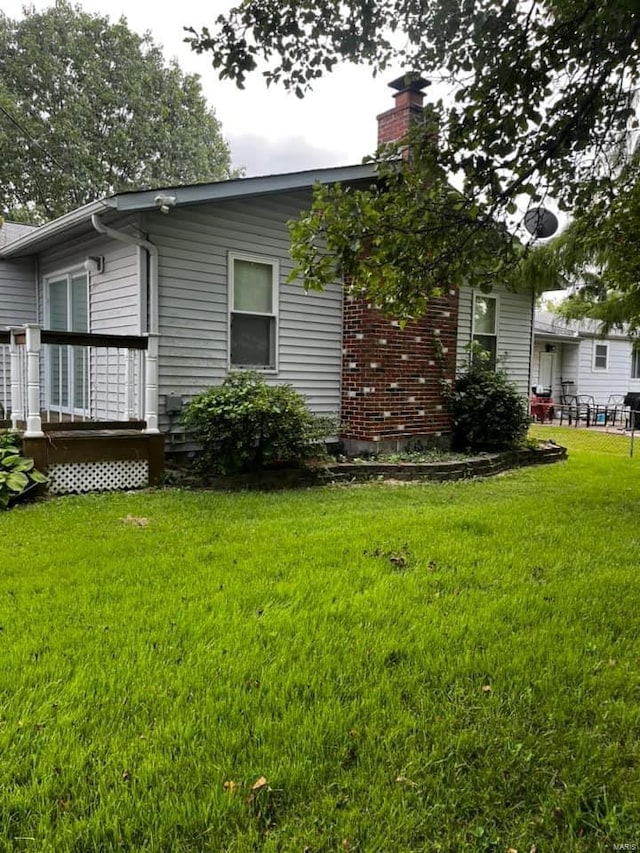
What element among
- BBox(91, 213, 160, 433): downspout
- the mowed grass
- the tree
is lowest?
the mowed grass

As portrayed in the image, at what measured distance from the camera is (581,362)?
66.3 feet

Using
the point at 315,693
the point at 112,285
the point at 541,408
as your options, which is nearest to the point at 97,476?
the point at 112,285

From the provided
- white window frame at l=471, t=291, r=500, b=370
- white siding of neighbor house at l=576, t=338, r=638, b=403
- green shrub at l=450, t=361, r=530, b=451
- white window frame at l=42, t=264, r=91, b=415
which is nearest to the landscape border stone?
green shrub at l=450, t=361, r=530, b=451

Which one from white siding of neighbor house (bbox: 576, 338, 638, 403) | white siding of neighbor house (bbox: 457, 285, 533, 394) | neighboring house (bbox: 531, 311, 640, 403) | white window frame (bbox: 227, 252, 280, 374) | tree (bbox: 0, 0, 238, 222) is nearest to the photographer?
white window frame (bbox: 227, 252, 280, 374)

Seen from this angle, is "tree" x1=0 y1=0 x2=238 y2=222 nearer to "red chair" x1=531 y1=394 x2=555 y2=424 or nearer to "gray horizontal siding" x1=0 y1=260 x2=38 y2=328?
"gray horizontal siding" x1=0 y1=260 x2=38 y2=328

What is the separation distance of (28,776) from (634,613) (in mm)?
3081

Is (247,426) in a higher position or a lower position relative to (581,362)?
lower

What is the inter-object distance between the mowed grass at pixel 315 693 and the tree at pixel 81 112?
22.7 metres

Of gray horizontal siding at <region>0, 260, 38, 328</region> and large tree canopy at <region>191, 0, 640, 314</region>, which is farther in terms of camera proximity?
gray horizontal siding at <region>0, 260, 38, 328</region>

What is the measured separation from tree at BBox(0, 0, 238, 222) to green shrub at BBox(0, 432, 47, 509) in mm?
20379

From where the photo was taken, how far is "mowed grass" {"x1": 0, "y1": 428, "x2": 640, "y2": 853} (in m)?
1.73

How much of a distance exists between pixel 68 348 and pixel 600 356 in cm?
1854

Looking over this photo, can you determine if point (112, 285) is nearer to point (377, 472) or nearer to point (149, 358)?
point (149, 358)

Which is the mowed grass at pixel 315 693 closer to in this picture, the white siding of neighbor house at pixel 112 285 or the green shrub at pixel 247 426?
the green shrub at pixel 247 426
